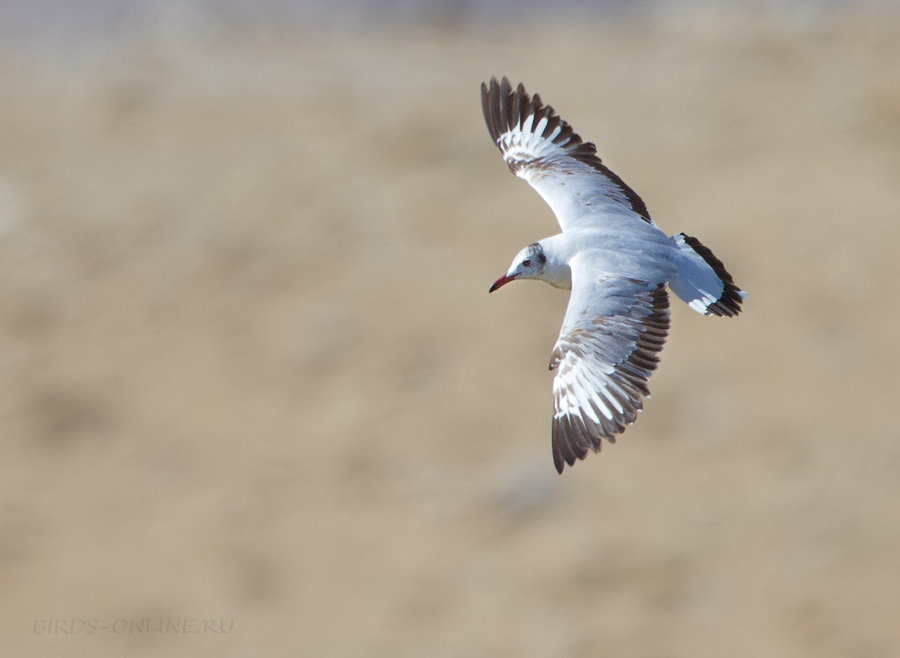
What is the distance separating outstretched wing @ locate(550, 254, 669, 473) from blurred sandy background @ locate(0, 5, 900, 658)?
8.91 m

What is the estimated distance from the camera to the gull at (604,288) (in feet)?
19.3

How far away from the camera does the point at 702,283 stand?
248 inches

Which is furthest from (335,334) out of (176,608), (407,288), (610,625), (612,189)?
(612,189)

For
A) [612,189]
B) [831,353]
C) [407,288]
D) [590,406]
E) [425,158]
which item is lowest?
[590,406]

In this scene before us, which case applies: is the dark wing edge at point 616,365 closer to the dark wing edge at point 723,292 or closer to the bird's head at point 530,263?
the dark wing edge at point 723,292

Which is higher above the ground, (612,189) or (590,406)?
(612,189)

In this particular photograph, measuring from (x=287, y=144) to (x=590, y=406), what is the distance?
15.8m

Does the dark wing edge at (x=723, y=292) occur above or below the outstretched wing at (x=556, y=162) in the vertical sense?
below

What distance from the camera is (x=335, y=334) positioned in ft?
61.0

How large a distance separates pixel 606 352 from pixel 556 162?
1482 mm

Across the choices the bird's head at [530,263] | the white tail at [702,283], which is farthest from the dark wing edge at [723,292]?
the bird's head at [530,263]

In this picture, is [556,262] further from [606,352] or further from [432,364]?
[432,364]

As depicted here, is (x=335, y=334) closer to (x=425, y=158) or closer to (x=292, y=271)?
(x=292, y=271)

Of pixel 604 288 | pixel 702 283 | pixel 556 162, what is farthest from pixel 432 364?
pixel 604 288
